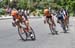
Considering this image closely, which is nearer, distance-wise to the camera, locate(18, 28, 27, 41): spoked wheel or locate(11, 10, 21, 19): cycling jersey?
locate(11, 10, 21, 19): cycling jersey

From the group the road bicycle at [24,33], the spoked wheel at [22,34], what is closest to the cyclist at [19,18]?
the road bicycle at [24,33]

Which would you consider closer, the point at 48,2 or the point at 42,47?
the point at 42,47

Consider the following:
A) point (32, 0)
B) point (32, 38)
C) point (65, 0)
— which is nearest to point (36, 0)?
point (32, 0)

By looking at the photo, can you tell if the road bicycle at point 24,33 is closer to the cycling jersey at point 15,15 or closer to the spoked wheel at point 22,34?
the spoked wheel at point 22,34

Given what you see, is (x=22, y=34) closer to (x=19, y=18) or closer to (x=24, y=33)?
(x=24, y=33)

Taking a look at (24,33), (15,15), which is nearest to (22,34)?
(24,33)

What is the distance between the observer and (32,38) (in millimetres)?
20828

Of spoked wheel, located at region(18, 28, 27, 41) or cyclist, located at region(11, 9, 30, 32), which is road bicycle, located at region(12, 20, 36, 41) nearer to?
spoked wheel, located at region(18, 28, 27, 41)

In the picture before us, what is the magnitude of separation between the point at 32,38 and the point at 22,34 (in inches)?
25.1

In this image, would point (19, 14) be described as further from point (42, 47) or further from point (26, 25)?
point (42, 47)

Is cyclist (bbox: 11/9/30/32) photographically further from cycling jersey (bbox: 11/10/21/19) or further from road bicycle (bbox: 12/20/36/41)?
road bicycle (bbox: 12/20/36/41)

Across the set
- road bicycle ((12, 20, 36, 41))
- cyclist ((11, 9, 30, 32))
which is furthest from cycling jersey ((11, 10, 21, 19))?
road bicycle ((12, 20, 36, 41))

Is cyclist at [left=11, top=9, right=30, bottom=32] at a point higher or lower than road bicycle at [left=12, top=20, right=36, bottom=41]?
higher

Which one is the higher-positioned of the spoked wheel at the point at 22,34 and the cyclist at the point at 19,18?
the cyclist at the point at 19,18
